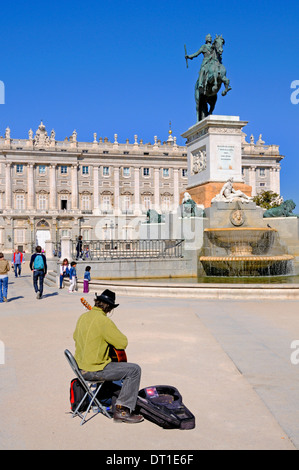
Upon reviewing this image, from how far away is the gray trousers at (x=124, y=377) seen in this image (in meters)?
4.23

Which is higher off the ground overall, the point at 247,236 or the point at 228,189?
the point at 228,189

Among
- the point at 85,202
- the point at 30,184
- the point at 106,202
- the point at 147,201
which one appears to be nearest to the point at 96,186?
the point at 106,202

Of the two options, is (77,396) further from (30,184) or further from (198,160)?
(30,184)

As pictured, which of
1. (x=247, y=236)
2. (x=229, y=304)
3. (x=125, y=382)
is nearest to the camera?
(x=125, y=382)

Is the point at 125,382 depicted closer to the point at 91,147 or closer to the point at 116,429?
the point at 116,429

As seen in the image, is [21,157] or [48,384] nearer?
[48,384]

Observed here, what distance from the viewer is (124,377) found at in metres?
4.32

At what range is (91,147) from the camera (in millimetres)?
82312

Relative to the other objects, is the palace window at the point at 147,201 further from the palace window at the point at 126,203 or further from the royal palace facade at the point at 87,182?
the palace window at the point at 126,203

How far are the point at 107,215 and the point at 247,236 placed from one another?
6623cm

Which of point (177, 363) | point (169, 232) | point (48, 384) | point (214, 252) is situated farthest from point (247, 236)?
point (48, 384)

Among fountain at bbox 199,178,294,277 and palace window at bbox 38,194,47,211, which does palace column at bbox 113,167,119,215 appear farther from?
fountain at bbox 199,178,294,277

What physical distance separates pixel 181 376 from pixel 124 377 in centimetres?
127

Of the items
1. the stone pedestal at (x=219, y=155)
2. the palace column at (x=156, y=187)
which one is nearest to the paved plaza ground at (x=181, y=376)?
the stone pedestal at (x=219, y=155)
